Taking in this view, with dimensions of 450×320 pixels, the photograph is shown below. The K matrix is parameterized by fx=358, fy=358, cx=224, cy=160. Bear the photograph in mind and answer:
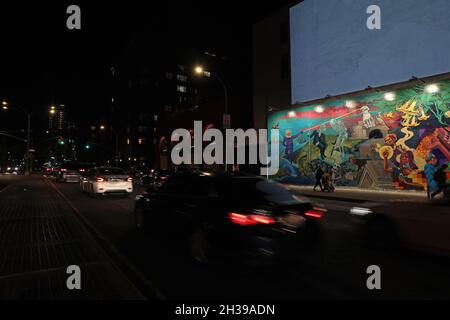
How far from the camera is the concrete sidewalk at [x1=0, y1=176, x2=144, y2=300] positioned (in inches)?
187

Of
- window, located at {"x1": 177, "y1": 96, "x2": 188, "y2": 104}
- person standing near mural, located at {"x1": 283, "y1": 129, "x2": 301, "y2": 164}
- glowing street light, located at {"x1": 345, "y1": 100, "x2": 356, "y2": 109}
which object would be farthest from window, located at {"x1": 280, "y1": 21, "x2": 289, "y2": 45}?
window, located at {"x1": 177, "y1": 96, "x2": 188, "y2": 104}

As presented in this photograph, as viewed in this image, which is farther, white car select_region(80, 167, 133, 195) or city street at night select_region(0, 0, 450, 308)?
white car select_region(80, 167, 133, 195)

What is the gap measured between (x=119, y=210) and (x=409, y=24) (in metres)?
17.2

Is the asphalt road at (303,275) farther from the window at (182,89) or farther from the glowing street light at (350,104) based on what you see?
the window at (182,89)

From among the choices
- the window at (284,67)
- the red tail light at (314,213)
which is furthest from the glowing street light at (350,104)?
the red tail light at (314,213)

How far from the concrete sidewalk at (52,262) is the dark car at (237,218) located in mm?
1300

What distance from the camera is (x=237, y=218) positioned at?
5.20 metres

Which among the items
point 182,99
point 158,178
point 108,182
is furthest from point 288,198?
point 182,99

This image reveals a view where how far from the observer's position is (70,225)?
32.7 feet

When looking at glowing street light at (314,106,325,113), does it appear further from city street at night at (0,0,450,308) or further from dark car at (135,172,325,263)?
dark car at (135,172,325,263)

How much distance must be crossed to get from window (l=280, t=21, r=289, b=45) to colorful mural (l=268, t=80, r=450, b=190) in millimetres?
5748

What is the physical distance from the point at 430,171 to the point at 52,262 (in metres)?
16.5
